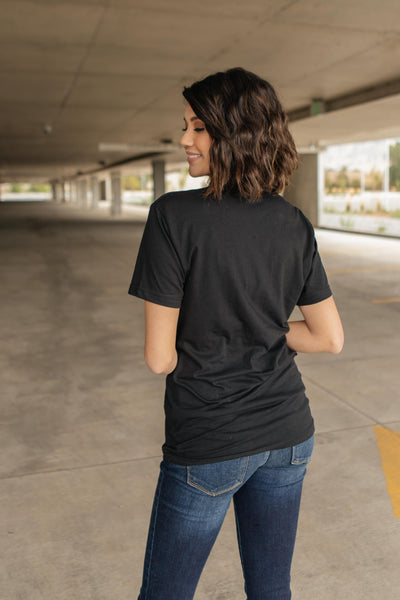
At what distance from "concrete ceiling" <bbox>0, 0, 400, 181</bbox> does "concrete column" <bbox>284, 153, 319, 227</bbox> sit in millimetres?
8229

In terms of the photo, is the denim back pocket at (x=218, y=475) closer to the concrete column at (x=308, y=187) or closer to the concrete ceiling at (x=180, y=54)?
the concrete ceiling at (x=180, y=54)

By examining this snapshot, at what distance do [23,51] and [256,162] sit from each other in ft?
30.5

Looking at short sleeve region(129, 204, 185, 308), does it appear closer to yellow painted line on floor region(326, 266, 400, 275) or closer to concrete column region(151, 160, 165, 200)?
yellow painted line on floor region(326, 266, 400, 275)

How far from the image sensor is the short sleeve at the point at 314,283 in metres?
1.54

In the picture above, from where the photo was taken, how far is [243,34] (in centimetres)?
843

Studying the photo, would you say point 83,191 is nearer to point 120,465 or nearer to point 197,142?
point 120,465

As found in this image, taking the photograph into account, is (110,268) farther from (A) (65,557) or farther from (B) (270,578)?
(B) (270,578)

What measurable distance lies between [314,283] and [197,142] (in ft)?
1.61

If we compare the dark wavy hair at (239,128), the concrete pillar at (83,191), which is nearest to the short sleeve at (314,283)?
the dark wavy hair at (239,128)

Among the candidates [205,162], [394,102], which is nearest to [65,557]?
[205,162]

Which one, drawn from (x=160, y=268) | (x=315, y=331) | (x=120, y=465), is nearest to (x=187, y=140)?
(x=160, y=268)

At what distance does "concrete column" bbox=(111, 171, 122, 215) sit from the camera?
125 feet

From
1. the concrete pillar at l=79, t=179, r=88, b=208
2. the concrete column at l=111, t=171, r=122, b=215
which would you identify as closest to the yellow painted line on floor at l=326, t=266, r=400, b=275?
the concrete column at l=111, t=171, r=122, b=215

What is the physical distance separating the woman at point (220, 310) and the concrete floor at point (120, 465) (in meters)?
1.23
